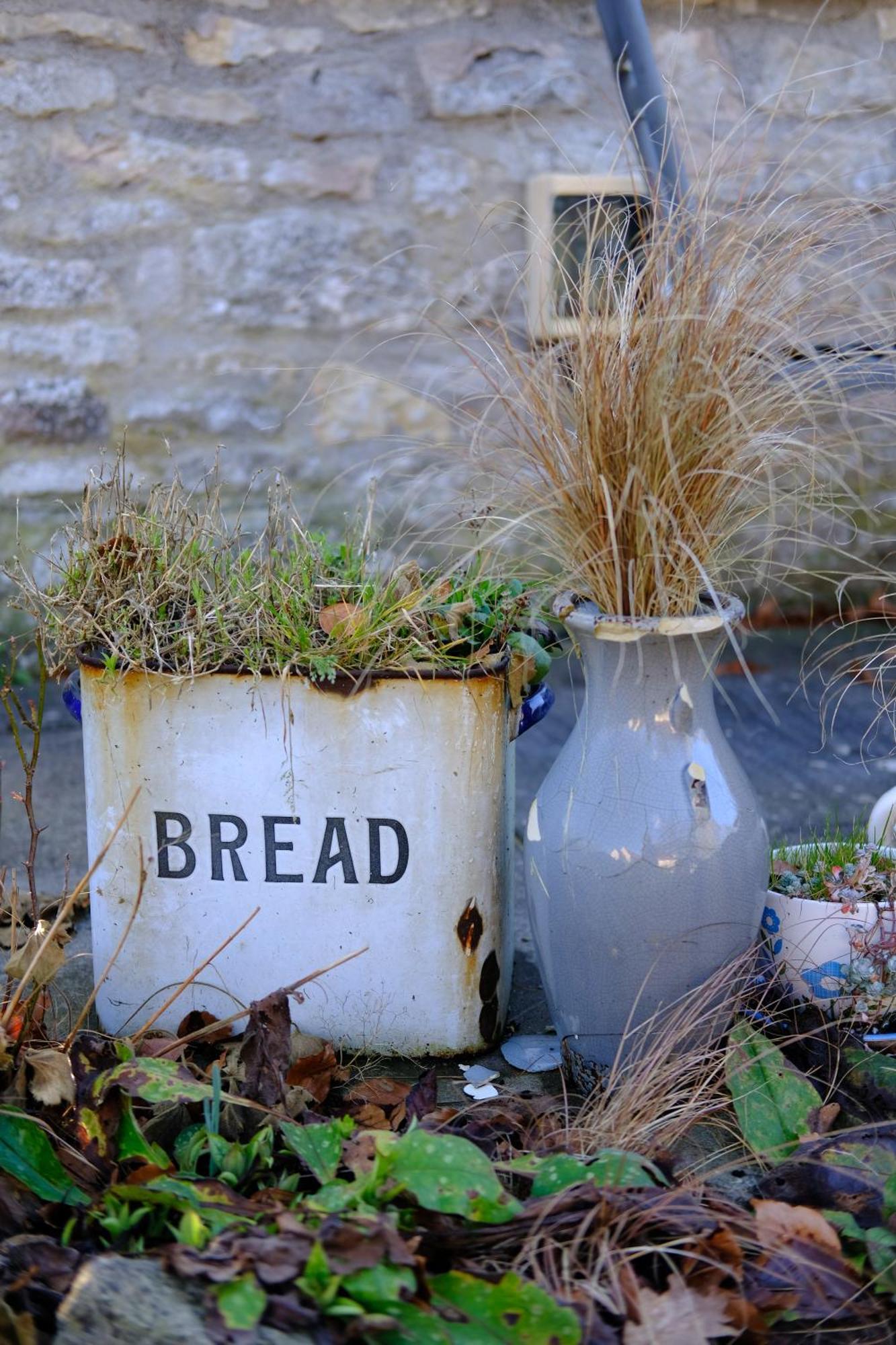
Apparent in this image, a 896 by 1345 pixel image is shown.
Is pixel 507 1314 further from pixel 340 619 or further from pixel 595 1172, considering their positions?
pixel 340 619

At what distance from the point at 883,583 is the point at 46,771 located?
99.3 inches

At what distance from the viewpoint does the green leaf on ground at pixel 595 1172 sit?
1.35 m

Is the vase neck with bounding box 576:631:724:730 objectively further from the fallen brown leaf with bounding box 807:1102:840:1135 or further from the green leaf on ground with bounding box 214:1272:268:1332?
the green leaf on ground with bounding box 214:1272:268:1332

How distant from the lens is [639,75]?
7.44 ft

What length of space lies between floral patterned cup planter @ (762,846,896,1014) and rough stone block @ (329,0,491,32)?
104 inches

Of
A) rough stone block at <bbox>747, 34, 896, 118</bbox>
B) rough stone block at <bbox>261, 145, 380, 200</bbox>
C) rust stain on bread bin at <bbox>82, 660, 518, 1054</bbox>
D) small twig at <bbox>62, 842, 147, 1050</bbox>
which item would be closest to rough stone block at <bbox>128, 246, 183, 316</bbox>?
rough stone block at <bbox>261, 145, 380, 200</bbox>

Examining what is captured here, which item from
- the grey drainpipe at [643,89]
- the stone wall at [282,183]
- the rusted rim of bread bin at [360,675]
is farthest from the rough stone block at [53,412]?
the rusted rim of bread bin at [360,675]

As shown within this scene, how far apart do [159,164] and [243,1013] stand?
2.47 m

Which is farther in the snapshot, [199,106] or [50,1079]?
[199,106]

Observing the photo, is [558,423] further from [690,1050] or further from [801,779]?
[801,779]

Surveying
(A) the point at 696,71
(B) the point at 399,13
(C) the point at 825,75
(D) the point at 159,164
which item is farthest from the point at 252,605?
(C) the point at 825,75

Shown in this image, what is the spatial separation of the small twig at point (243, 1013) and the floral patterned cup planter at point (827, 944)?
0.56 m

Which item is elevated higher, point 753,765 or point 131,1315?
point 753,765

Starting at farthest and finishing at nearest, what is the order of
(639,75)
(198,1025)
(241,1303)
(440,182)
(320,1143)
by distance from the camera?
1. (440,182)
2. (639,75)
3. (198,1025)
4. (320,1143)
5. (241,1303)
